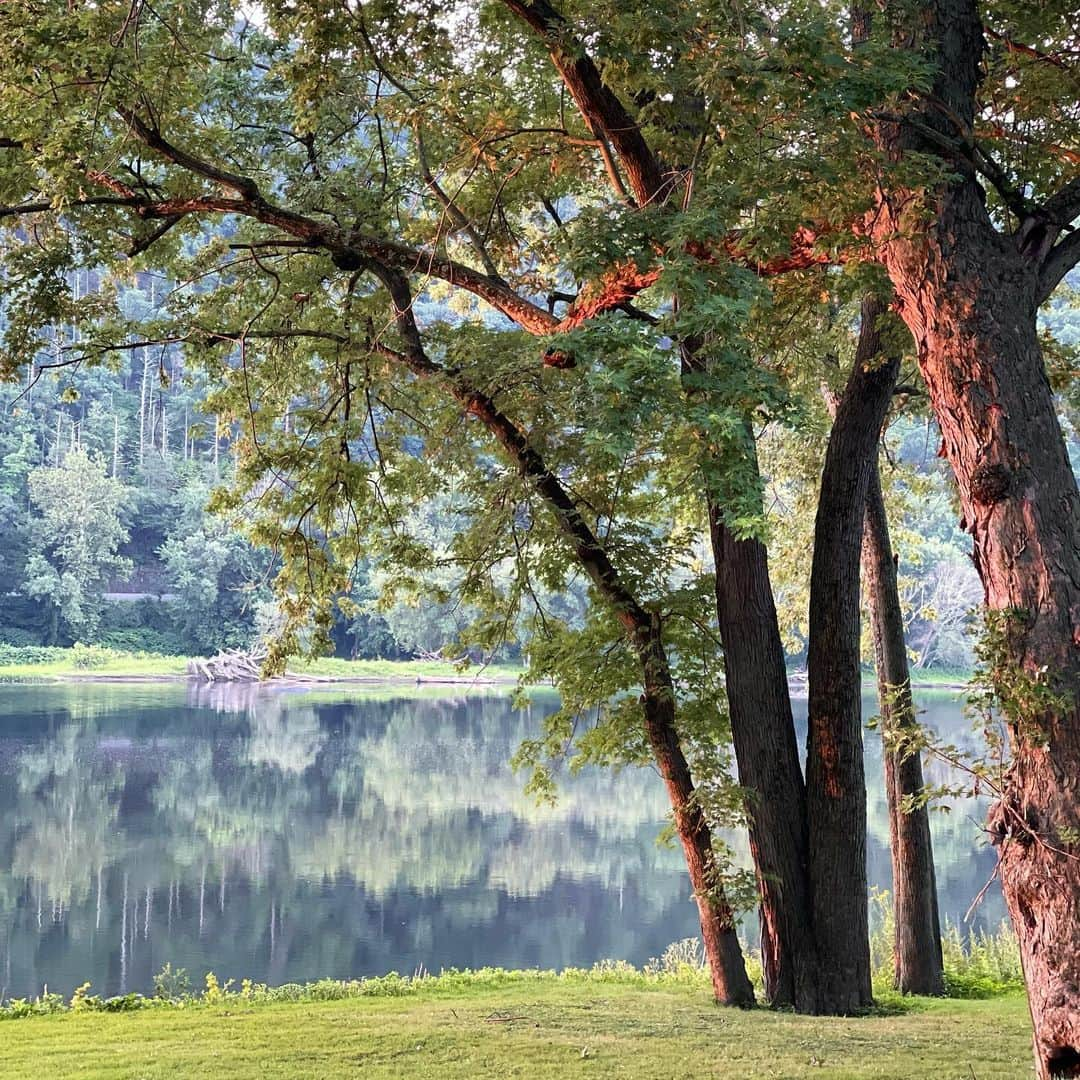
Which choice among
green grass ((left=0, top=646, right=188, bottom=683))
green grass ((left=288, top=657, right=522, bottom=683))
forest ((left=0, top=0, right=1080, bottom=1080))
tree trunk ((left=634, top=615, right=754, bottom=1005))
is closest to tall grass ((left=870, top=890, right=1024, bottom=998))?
forest ((left=0, top=0, right=1080, bottom=1080))

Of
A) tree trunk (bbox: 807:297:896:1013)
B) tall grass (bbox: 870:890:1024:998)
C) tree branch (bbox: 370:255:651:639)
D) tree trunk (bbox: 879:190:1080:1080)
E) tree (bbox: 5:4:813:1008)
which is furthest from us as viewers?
tall grass (bbox: 870:890:1024:998)

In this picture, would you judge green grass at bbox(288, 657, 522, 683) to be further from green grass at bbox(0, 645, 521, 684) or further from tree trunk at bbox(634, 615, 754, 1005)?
tree trunk at bbox(634, 615, 754, 1005)

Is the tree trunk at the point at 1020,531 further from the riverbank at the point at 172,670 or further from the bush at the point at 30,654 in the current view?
the bush at the point at 30,654

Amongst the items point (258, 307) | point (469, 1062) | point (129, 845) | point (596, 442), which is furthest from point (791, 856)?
point (129, 845)

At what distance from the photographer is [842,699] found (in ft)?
26.0

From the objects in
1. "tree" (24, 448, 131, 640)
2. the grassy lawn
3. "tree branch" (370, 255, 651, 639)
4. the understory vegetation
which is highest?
"tree" (24, 448, 131, 640)

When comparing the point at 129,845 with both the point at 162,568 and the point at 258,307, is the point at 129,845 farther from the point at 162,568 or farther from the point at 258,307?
the point at 162,568

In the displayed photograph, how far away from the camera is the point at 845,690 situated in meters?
7.96

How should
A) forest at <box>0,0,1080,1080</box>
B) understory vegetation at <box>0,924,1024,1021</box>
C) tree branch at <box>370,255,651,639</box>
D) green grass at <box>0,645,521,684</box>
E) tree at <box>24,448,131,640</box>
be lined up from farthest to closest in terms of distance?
tree at <box>24,448,131,640</box> → green grass at <box>0,645,521,684</box> → understory vegetation at <box>0,924,1024,1021</box> → tree branch at <box>370,255,651,639</box> → forest at <box>0,0,1080,1080</box>

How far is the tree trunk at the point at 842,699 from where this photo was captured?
305 inches

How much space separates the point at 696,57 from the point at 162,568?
52528mm

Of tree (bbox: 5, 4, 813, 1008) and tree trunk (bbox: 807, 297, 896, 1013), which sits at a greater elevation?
tree (bbox: 5, 4, 813, 1008)

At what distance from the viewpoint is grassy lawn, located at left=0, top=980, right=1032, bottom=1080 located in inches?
224

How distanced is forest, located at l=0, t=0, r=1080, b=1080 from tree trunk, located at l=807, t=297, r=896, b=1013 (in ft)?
0.09
